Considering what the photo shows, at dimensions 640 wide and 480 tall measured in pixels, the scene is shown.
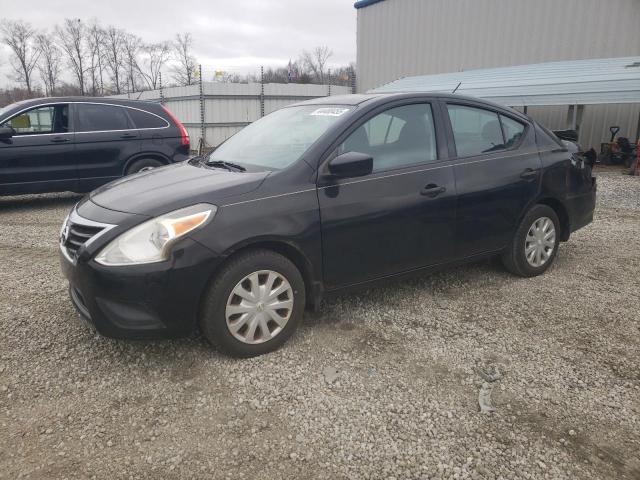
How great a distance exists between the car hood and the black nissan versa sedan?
1cm

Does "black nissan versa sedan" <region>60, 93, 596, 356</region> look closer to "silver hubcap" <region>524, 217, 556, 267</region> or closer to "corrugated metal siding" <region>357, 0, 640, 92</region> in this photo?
"silver hubcap" <region>524, 217, 556, 267</region>

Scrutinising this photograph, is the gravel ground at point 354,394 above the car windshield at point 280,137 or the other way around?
the other way around

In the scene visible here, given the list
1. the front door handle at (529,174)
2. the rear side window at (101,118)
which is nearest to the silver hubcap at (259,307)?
the front door handle at (529,174)

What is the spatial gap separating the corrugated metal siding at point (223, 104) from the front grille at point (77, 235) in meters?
16.4

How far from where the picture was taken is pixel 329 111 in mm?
3623

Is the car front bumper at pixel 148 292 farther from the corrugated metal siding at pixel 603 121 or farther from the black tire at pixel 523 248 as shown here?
the corrugated metal siding at pixel 603 121

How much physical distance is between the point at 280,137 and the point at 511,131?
2051mm

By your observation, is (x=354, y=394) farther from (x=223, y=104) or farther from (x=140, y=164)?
(x=223, y=104)

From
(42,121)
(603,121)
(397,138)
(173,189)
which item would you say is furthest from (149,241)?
(603,121)

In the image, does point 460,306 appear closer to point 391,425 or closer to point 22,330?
point 391,425

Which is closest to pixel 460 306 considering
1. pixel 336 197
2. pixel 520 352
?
pixel 520 352

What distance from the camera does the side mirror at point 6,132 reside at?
705 cm

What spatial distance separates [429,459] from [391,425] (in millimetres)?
279

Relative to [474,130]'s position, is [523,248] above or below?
below
